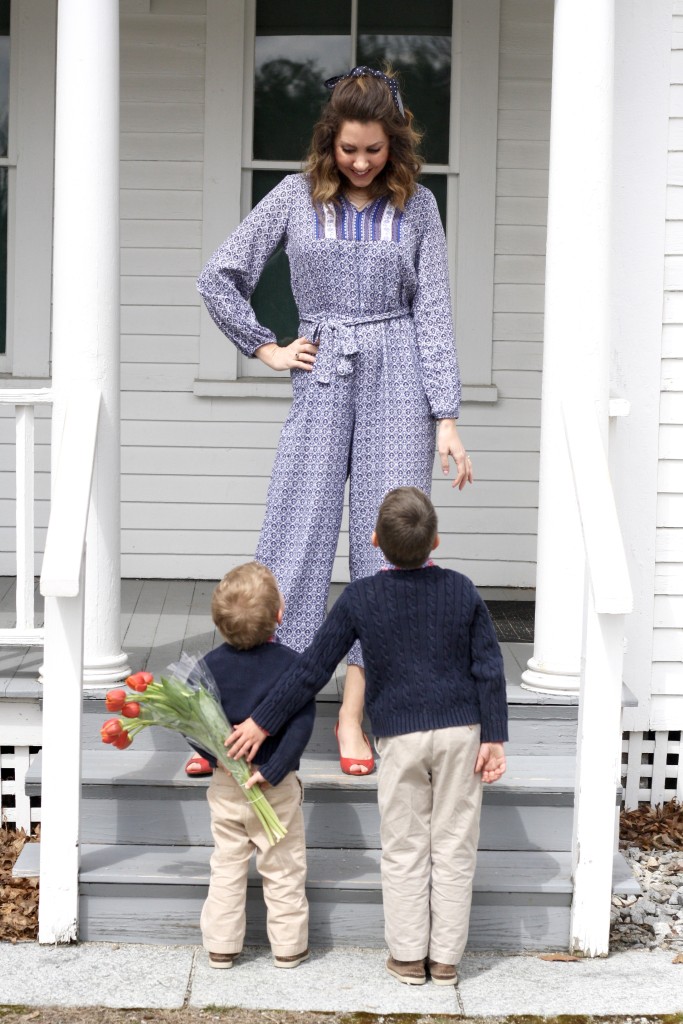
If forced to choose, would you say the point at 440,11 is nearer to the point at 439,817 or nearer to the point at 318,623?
the point at 318,623

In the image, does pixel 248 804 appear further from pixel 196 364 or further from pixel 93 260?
pixel 196 364

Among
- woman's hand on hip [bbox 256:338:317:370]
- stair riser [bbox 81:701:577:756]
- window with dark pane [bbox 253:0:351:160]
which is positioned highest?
window with dark pane [bbox 253:0:351:160]

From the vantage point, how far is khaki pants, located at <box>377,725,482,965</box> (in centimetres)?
346

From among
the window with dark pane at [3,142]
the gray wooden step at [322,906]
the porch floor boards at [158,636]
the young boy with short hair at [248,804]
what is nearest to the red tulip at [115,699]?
the young boy with short hair at [248,804]

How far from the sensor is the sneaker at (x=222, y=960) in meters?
3.58

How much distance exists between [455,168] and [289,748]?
3491 mm

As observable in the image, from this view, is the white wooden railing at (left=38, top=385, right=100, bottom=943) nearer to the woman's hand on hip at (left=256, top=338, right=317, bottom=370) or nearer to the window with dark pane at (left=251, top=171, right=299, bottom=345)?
the woman's hand on hip at (left=256, top=338, right=317, bottom=370)

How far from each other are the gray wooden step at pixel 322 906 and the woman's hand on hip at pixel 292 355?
1373 mm

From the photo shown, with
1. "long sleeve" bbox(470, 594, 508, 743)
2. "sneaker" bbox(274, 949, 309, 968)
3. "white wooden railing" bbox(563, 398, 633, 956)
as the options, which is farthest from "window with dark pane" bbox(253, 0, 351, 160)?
"sneaker" bbox(274, 949, 309, 968)

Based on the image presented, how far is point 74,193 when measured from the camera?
422cm

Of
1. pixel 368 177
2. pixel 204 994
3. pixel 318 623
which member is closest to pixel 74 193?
pixel 368 177

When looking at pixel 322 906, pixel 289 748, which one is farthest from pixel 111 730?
pixel 322 906

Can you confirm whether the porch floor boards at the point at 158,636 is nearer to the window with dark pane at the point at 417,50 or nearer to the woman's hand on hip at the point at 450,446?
the woman's hand on hip at the point at 450,446

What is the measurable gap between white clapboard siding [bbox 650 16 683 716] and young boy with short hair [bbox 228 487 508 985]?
148 cm
